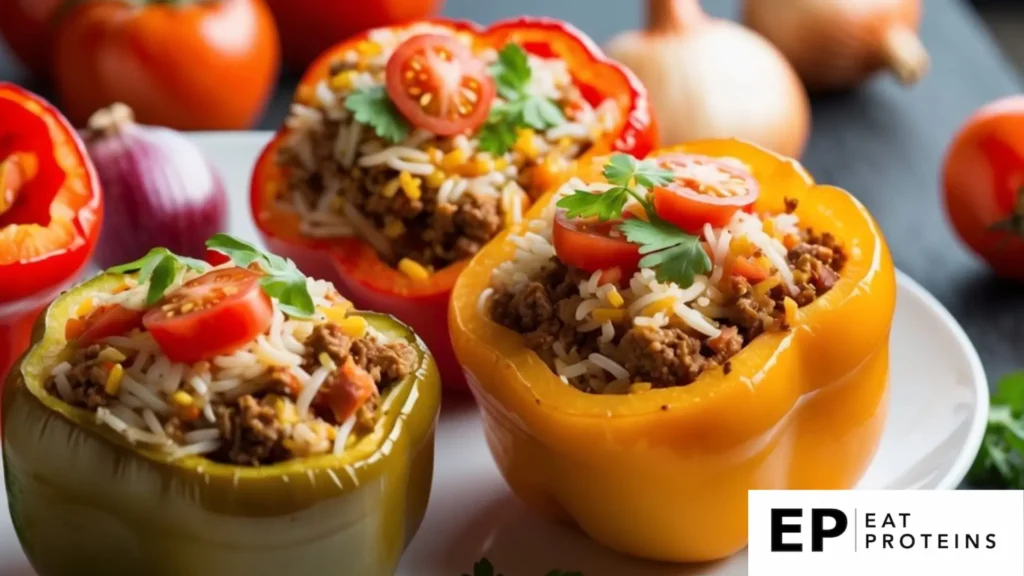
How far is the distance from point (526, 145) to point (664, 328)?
91 cm

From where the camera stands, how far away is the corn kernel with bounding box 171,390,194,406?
103 inches

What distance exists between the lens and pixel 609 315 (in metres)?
2.89

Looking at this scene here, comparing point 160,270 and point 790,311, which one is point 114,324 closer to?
point 160,270

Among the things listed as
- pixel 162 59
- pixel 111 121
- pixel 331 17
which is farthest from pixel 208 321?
pixel 331 17

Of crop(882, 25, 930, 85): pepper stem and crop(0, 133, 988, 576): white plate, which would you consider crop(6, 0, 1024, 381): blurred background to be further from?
crop(0, 133, 988, 576): white plate

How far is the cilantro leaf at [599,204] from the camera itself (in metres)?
3.01

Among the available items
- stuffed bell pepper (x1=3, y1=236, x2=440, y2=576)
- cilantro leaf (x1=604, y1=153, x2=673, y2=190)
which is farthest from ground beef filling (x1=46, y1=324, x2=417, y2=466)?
cilantro leaf (x1=604, y1=153, x2=673, y2=190)

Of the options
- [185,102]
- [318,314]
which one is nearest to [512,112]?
[318,314]

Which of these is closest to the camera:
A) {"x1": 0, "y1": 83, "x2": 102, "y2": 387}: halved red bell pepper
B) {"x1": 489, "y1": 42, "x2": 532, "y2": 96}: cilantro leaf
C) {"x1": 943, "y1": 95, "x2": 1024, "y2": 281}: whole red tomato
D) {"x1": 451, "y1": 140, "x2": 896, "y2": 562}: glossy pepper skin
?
{"x1": 451, "y1": 140, "x2": 896, "y2": 562}: glossy pepper skin

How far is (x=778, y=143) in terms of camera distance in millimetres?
4855

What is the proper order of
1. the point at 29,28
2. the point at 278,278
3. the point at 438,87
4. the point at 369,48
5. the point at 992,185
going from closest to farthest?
the point at 278,278 < the point at 438,87 < the point at 369,48 < the point at 992,185 < the point at 29,28

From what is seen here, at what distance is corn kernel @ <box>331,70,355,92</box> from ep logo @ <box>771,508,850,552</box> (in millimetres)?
1622

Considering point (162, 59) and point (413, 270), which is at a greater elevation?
point (413, 270)

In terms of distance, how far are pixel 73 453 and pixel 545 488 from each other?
3.39ft
